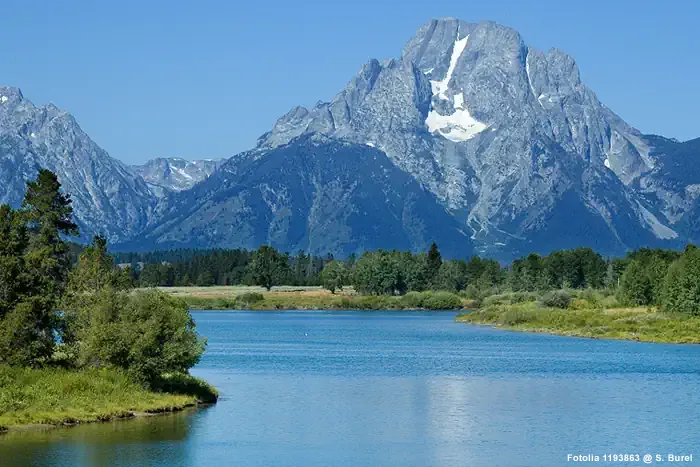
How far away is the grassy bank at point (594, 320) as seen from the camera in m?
136

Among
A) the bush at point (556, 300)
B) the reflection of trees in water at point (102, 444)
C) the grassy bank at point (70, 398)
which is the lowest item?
the reflection of trees in water at point (102, 444)

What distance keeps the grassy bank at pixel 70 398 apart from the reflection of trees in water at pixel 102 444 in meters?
0.92

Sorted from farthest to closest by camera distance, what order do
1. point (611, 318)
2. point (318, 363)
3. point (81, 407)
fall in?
point (611, 318) < point (318, 363) < point (81, 407)

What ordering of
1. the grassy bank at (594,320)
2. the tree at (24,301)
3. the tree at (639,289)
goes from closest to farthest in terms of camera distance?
the tree at (24,301) → the grassy bank at (594,320) → the tree at (639,289)

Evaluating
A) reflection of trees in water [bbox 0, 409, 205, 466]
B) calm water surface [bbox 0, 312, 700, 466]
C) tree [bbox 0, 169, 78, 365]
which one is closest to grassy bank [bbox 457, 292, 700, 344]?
calm water surface [bbox 0, 312, 700, 466]

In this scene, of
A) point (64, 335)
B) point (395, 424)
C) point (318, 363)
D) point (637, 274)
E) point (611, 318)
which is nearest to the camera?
point (395, 424)

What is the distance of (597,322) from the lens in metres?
150

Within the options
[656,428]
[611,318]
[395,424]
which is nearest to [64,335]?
[395,424]

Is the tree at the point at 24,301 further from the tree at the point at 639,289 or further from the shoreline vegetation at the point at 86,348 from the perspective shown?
the tree at the point at 639,289

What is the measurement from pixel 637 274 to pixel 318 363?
9143 cm

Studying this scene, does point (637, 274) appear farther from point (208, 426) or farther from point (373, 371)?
point (208, 426)

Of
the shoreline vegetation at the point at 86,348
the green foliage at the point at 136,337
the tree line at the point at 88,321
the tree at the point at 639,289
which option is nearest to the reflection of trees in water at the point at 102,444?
the shoreline vegetation at the point at 86,348

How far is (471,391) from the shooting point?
78.4 meters

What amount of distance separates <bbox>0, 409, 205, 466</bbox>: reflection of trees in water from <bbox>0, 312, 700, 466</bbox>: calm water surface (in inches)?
3.2
